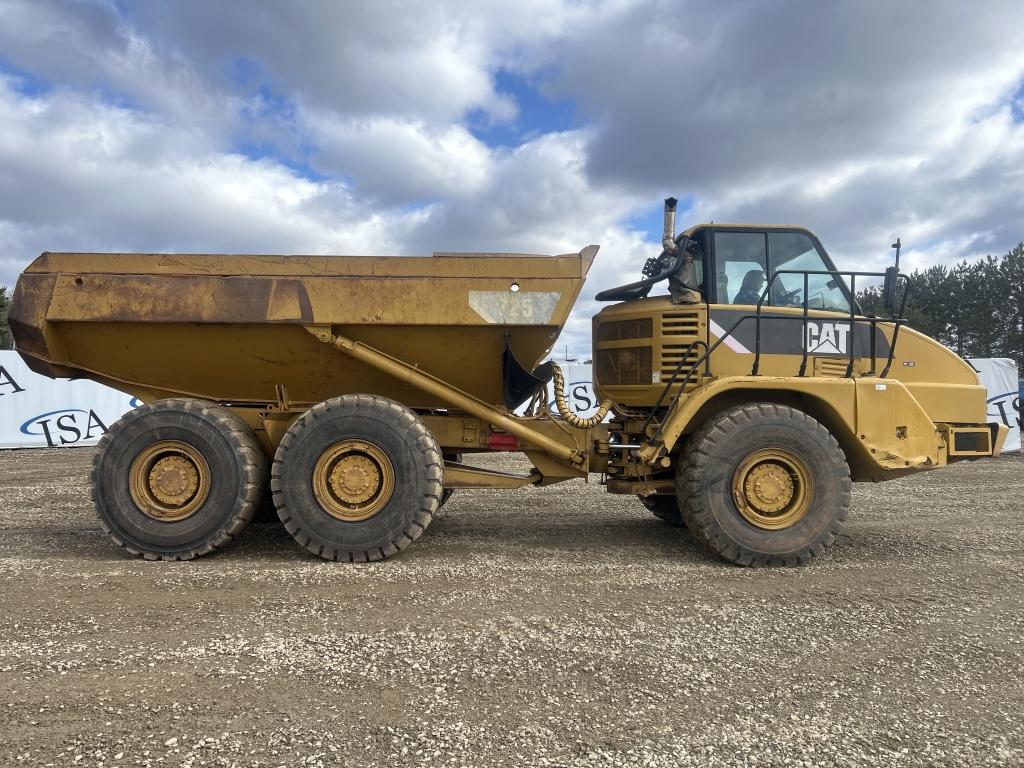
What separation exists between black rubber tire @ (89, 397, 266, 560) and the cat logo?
464cm

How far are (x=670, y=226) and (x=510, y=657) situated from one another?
3860 millimetres

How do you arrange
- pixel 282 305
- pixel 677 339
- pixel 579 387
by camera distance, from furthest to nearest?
1. pixel 579 387
2. pixel 677 339
3. pixel 282 305

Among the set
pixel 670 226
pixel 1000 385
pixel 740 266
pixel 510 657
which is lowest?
pixel 510 657

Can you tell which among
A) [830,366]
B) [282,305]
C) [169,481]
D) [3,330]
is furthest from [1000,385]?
[3,330]

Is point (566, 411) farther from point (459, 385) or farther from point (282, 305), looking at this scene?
point (282, 305)

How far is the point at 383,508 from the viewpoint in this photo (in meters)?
4.68

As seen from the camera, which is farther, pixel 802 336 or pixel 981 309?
pixel 981 309

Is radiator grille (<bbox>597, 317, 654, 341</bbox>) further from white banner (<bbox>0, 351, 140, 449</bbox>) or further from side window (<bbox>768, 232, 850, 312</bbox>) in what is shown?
white banner (<bbox>0, 351, 140, 449</bbox>)

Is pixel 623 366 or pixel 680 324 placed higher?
pixel 680 324

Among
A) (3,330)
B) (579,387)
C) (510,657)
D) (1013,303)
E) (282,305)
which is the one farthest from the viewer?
(1013,303)

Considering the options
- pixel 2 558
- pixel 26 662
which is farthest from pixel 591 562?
pixel 2 558

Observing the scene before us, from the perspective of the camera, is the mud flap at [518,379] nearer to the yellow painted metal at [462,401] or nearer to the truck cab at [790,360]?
the yellow painted metal at [462,401]

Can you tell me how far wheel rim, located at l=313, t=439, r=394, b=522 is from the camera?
4.70 m

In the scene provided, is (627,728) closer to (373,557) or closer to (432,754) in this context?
(432,754)
